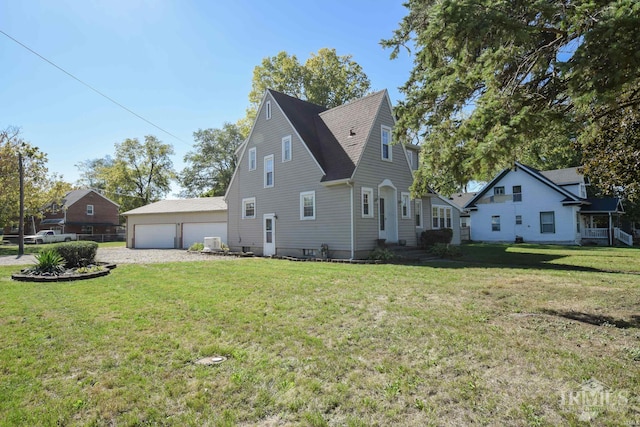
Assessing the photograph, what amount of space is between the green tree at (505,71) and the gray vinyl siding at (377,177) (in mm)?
6901

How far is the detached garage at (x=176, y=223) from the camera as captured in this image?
26.3 metres

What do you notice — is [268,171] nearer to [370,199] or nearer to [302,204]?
[302,204]

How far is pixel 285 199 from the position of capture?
18.1 meters

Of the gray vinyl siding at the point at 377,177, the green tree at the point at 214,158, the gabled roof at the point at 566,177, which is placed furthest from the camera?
the green tree at the point at 214,158

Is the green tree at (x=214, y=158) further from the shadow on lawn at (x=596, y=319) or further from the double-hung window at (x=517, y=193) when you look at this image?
the shadow on lawn at (x=596, y=319)

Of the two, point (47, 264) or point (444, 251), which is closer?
point (47, 264)

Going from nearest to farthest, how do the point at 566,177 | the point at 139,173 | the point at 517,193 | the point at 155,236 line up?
the point at 566,177, the point at 517,193, the point at 155,236, the point at 139,173

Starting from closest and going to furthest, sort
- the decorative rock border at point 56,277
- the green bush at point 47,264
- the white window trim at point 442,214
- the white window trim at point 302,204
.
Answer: the decorative rock border at point 56,277 → the green bush at point 47,264 → the white window trim at point 302,204 → the white window trim at point 442,214

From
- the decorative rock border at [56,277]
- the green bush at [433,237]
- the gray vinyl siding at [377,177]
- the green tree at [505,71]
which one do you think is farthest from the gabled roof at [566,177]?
the decorative rock border at [56,277]

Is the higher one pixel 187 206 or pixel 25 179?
pixel 25 179

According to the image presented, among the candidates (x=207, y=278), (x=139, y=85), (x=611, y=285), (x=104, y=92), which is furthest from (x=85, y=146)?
(x=611, y=285)

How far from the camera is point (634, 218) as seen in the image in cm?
3133

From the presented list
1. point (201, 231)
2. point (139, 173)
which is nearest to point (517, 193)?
point (201, 231)

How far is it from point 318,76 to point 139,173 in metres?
32.7
